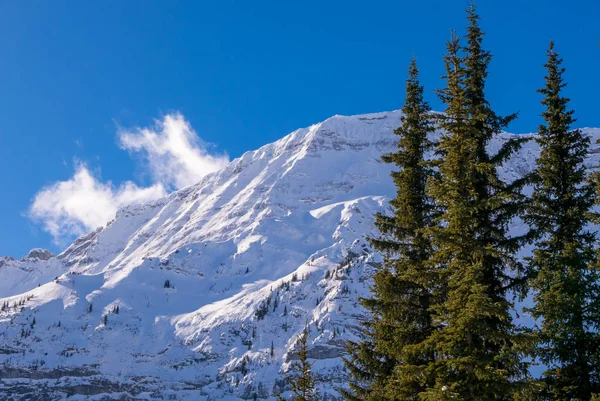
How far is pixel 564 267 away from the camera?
24359 millimetres

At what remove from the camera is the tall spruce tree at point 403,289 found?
22.6 metres

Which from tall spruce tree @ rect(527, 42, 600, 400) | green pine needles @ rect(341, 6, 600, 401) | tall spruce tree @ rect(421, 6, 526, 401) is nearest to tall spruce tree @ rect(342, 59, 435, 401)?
green pine needles @ rect(341, 6, 600, 401)

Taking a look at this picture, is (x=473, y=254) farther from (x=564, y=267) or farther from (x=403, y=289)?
(x=564, y=267)

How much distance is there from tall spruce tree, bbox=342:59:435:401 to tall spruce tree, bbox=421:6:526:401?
1729 millimetres

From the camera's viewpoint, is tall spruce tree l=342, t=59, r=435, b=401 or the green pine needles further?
tall spruce tree l=342, t=59, r=435, b=401

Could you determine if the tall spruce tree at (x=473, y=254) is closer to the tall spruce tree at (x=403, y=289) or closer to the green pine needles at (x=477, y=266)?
the green pine needles at (x=477, y=266)

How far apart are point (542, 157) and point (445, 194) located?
8034 mm

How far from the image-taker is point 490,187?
23.3 meters

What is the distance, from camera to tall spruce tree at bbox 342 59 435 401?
2262cm

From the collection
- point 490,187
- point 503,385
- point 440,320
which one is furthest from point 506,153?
point 503,385

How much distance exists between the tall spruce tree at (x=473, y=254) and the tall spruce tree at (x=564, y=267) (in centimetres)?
194

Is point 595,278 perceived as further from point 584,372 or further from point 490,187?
point 490,187

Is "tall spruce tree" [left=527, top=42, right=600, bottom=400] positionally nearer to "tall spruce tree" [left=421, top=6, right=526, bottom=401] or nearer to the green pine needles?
the green pine needles

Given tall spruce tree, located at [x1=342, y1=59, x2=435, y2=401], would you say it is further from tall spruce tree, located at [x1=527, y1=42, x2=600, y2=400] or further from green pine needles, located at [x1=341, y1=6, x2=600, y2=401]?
tall spruce tree, located at [x1=527, y1=42, x2=600, y2=400]
